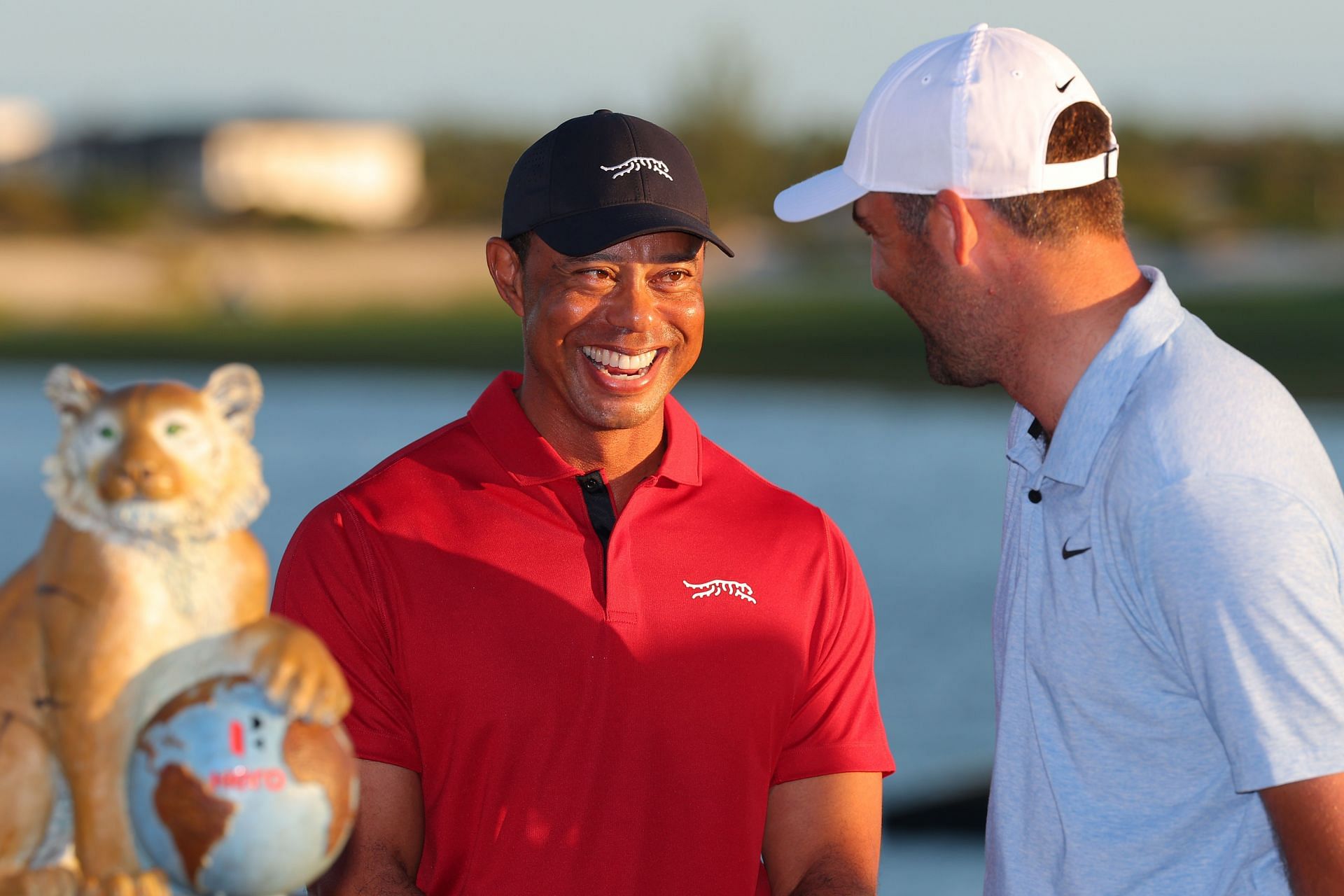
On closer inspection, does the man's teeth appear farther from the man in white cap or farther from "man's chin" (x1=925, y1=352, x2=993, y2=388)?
"man's chin" (x1=925, y1=352, x2=993, y2=388)

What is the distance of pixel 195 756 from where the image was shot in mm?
1407

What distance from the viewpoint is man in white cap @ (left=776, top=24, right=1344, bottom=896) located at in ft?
6.36

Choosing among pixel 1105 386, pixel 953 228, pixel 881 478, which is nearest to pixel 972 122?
pixel 953 228

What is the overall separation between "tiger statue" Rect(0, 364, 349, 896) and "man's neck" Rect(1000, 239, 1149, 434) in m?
1.24

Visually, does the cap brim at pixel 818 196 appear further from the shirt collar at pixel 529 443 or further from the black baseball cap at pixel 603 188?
the shirt collar at pixel 529 443

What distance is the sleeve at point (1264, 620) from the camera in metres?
1.92

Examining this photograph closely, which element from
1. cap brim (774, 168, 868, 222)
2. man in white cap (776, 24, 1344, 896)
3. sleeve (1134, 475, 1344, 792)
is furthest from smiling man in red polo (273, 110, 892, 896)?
sleeve (1134, 475, 1344, 792)

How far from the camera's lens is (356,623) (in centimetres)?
253

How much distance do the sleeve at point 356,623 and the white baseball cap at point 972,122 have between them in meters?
0.95

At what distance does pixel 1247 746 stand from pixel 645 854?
3.26 feet

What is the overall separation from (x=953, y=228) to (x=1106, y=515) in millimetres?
499

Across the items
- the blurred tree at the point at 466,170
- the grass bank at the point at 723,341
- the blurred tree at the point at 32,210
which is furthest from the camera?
the blurred tree at the point at 466,170

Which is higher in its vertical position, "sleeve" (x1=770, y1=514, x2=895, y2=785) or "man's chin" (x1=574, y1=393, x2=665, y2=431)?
"man's chin" (x1=574, y1=393, x2=665, y2=431)

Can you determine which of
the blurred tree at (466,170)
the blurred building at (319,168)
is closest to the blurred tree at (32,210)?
the blurred tree at (466,170)
